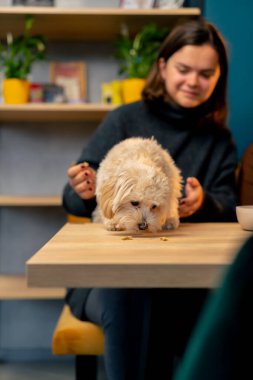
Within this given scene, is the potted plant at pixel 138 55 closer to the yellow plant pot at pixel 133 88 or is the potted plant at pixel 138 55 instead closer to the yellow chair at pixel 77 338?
the yellow plant pot at pixel 133 88

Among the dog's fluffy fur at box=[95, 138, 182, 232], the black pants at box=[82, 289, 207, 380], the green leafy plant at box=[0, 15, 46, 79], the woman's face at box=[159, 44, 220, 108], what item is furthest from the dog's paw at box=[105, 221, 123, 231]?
the green leafy plant at box=[0, 15, 46, 79]

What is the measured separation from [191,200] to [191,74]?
0.55 meters

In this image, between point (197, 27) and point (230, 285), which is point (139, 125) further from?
point (230, 285)

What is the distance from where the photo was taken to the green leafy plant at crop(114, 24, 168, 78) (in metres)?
2.89

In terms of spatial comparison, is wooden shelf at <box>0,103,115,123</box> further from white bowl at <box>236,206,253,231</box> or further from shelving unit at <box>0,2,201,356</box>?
white bowl at <box>236,206,253,231</box>

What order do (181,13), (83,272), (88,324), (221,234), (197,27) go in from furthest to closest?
(181,13) < (197,27) < (88,324) < (221,234) < (83,272)

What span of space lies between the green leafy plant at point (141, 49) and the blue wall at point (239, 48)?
326mm

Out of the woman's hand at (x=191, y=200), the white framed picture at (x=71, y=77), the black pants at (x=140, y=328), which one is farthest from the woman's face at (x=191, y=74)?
the white framed picture at (x=71, y=77)

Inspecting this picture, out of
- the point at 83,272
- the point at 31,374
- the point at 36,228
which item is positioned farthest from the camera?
the point at 36,228

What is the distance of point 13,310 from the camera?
332cm

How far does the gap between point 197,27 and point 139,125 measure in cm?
38

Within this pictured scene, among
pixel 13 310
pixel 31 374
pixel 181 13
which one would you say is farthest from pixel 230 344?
pixel 13 310

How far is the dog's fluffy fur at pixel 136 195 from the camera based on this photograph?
1362 millimetres

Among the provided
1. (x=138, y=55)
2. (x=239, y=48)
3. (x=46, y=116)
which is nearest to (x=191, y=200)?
(x=239, y=48)
